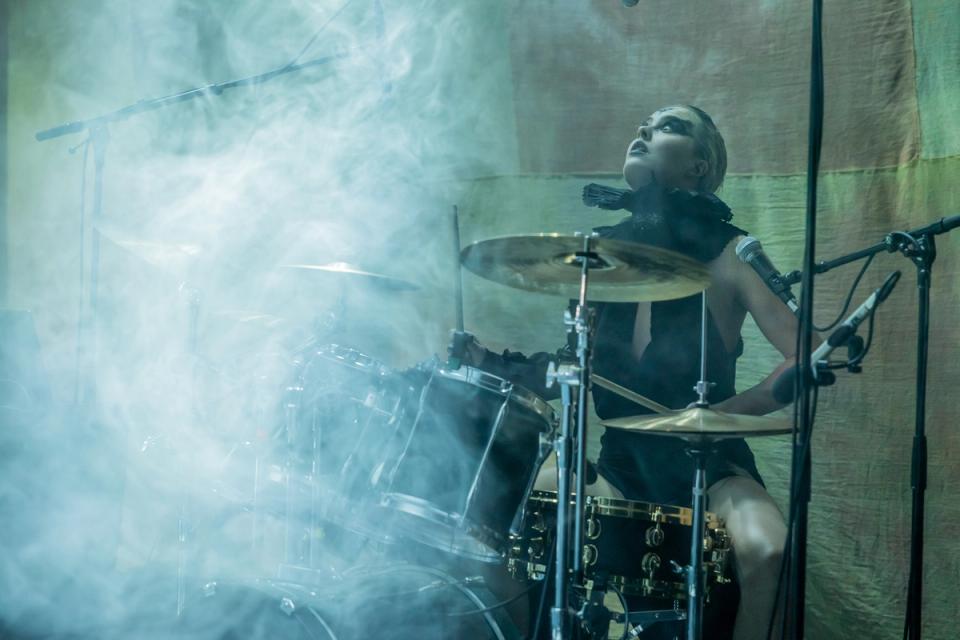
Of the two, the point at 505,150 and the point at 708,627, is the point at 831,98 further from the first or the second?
the point at 708,627

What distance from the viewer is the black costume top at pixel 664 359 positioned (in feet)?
8.84

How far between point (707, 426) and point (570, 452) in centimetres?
32

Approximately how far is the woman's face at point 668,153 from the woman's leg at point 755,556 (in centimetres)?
104

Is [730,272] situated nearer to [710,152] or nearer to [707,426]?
[710,152]

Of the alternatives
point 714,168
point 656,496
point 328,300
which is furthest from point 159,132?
point 656,496

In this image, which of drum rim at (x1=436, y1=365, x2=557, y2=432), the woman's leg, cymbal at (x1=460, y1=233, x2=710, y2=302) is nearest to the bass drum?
drum rim at (x1=436, y1=365, x2=557, y2=432)

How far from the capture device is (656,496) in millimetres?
2701

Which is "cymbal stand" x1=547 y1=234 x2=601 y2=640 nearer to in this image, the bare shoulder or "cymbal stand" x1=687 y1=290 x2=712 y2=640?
"cymbal stand" x1=687 y1=290 x2=712 y2=640

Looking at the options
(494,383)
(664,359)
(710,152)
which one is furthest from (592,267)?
(710,152)

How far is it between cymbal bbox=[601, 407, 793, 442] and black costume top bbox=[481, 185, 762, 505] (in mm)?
510

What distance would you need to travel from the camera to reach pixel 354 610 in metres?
2.05

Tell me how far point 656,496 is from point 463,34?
1993 millimetres

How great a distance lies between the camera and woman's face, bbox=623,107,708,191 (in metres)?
2.88

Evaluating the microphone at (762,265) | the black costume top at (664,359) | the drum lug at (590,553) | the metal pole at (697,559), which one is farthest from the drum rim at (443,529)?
the microphone at (762,265)
